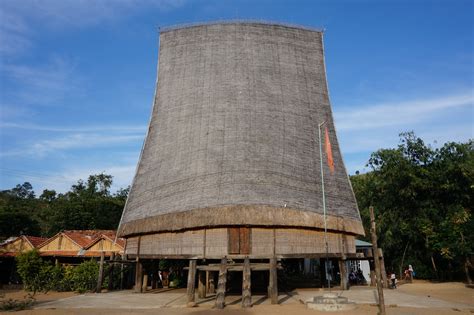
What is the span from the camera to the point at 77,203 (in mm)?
45438

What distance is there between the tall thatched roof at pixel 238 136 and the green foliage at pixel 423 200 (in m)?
9.21

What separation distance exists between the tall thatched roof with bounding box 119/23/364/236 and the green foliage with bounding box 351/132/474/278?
9215 mm

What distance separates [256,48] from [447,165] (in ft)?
48.6

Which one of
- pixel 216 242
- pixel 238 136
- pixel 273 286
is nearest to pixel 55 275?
pixel 216 242

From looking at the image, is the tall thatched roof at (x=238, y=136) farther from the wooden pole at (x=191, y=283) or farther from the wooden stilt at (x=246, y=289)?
the wooden stilt at (x=246, y=289)

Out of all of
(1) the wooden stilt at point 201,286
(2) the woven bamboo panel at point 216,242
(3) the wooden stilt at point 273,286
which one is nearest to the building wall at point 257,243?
(2) the woven bamboo panel at point 216,242

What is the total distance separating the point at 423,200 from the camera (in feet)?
86.5

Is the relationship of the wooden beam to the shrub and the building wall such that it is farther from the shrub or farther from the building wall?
the shrub

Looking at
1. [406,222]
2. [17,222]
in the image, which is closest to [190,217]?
[406,222]

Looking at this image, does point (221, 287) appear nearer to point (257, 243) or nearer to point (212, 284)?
point (257, 243)

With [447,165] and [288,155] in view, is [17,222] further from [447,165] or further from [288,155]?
[447,165]

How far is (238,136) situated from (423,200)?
16.1 meters

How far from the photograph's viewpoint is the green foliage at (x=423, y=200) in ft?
76.8

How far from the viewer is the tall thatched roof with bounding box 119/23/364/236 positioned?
51.7 feet
